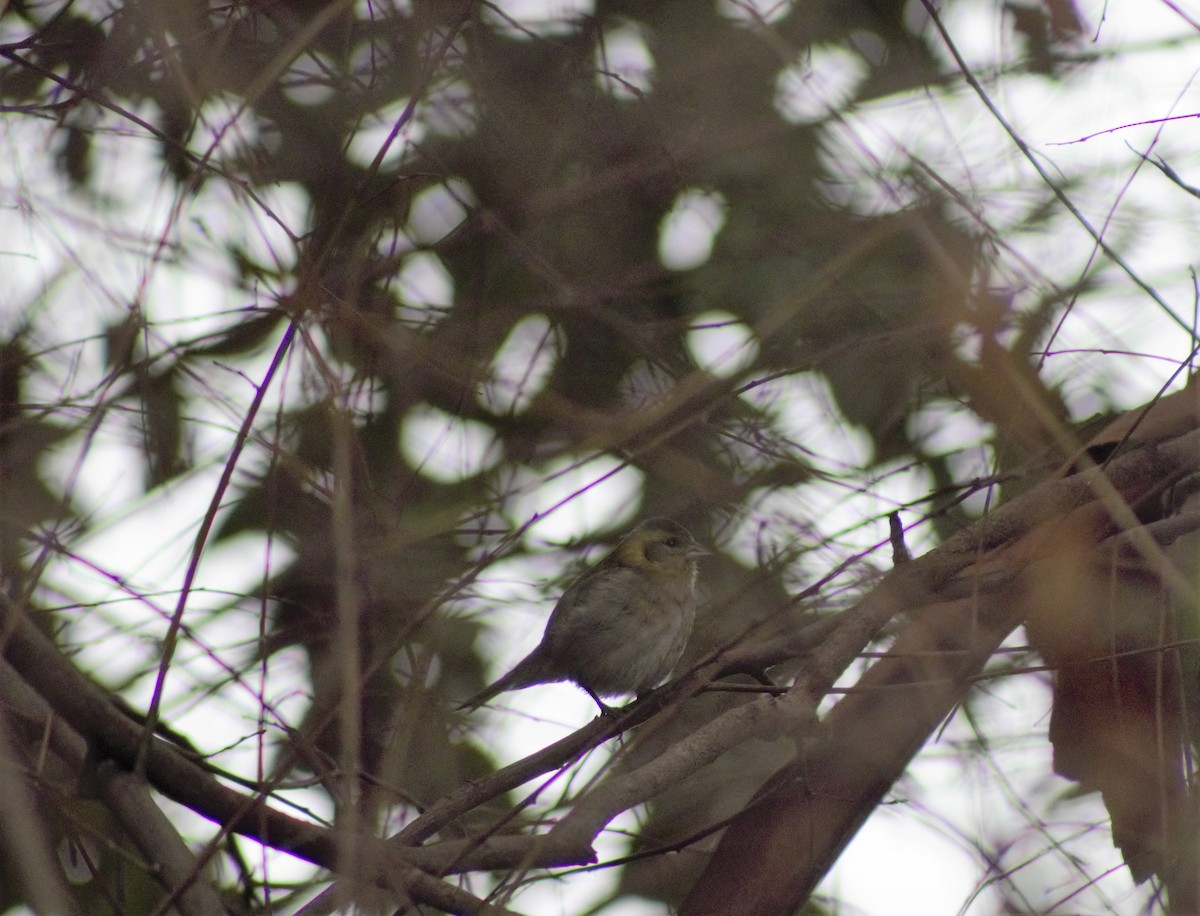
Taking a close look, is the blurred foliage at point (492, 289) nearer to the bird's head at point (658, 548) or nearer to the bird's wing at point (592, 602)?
the bird's head at point (658, 548)

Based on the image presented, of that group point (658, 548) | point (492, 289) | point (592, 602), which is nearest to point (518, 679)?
point (592, 602)

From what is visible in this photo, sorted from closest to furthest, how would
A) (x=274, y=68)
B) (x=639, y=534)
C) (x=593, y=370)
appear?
(x=274, y=68) < (x=593, y=370) < (x=639, y=534)

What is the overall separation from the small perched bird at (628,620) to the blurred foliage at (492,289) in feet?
0.61

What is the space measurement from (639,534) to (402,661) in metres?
1.36

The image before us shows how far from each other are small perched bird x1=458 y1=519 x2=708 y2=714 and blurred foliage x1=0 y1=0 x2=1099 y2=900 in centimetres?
19

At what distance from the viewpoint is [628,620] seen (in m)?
5.30

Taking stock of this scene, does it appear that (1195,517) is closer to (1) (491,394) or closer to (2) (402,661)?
(1) (491,394)

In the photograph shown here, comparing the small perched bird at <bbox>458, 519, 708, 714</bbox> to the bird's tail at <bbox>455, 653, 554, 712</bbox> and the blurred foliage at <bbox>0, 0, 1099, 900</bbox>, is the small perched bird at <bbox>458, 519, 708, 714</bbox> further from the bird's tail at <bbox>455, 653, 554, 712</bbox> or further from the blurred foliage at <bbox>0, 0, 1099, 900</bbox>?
the blurred foliage at <bbox>0, 0, 1099, 900</bbox>

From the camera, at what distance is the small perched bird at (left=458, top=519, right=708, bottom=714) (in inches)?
206

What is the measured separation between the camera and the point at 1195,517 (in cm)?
322

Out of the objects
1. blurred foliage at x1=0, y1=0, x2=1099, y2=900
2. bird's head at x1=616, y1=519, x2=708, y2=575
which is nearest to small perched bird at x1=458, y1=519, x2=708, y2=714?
bird's head at x1=616, y1=519, x2=708, y2=575

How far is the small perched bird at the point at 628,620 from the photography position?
5.22 metres

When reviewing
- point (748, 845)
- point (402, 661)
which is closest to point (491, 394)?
point (402, 661)

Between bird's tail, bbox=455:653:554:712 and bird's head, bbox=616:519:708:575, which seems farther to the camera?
bird's head, bbox=616:519:708:575
